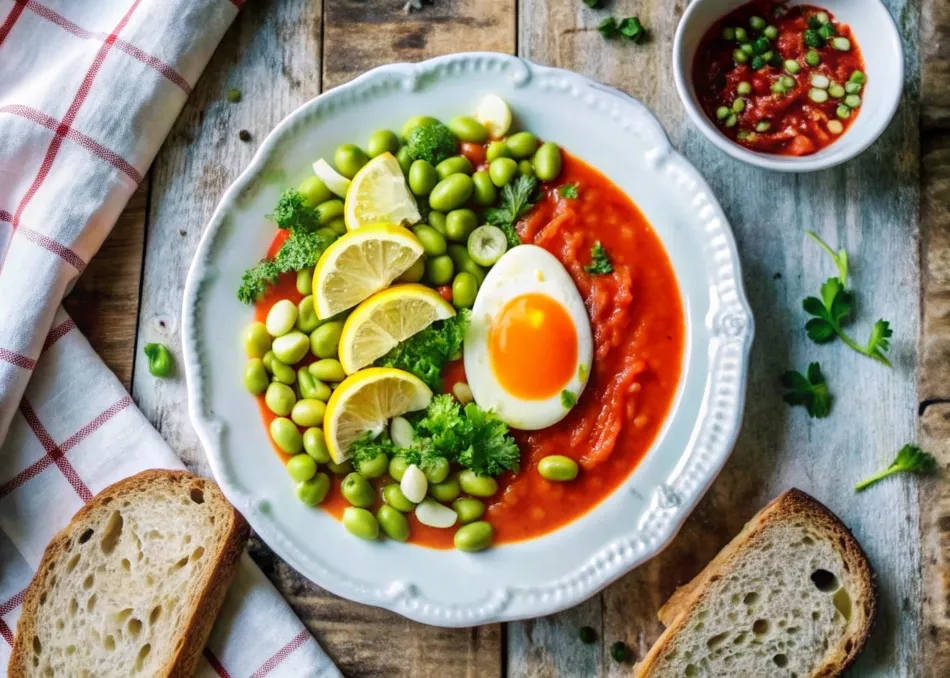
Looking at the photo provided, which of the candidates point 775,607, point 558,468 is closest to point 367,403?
point 558,468

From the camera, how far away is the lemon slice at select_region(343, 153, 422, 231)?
3488mm

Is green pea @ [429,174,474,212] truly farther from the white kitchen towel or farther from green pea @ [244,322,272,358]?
the white kitchen towel

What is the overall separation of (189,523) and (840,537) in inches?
93.2

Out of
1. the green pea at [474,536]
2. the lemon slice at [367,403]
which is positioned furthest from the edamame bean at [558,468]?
the lemon slice at [367,403]

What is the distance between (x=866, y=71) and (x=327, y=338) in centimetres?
216

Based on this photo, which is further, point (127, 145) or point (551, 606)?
point (127, 145)

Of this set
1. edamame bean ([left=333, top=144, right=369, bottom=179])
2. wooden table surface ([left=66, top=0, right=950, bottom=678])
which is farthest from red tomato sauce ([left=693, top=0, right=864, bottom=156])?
edamame bean ([left=333, top=144, right=369, bottom=179])

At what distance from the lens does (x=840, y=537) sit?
347 centimetres

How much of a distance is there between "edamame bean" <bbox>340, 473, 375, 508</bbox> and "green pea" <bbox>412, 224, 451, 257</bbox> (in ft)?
2.79

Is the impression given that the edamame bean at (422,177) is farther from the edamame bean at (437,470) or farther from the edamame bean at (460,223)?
the edamame bean at (437,470)

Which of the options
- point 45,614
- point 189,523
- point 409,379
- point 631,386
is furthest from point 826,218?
point 45,614

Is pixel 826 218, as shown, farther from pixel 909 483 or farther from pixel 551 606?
pixel 551 606

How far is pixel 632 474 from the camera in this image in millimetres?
3496

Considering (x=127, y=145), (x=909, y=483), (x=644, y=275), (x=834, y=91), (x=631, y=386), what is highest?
(x=127, y=145)
